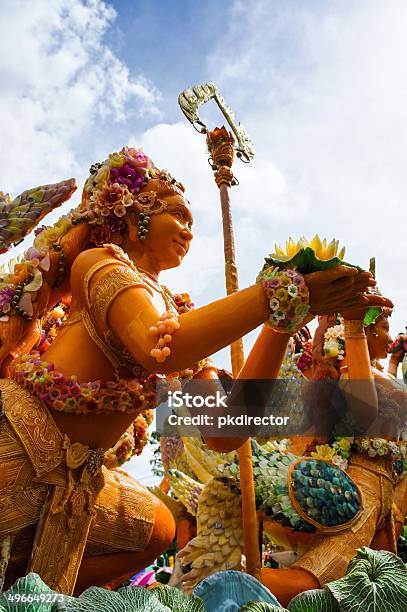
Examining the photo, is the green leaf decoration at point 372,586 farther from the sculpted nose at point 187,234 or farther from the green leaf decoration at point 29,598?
the sculpted nose at point 187,234

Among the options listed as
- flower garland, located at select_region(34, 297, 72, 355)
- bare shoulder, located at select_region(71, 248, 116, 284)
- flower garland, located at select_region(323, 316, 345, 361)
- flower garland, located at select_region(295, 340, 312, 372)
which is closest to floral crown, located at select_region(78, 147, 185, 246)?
bare shoulder, located at select_region(71, 248, 116, 284)

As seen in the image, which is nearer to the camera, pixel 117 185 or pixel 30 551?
pixel 30 551

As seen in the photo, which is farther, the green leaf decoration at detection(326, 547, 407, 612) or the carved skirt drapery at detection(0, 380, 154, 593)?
the carved skirt drapery at detection(0, 380, 154, 593)

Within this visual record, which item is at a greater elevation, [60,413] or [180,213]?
[180,213]

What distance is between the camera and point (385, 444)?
3480mm

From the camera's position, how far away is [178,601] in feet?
5.11

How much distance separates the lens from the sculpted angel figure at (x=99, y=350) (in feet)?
6.07

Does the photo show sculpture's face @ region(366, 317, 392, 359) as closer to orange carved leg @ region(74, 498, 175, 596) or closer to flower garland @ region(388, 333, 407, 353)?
flower garland @ region(388, 333, 407, 353)

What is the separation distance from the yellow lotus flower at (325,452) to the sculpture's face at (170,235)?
5.26 ft

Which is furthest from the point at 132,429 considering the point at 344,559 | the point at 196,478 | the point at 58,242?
the point at 196,478

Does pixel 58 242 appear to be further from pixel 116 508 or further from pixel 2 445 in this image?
pixel 116 508

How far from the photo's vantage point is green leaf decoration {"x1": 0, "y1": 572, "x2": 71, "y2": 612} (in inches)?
53.4

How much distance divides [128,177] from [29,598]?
1584mm

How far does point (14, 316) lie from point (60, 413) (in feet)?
1.37
